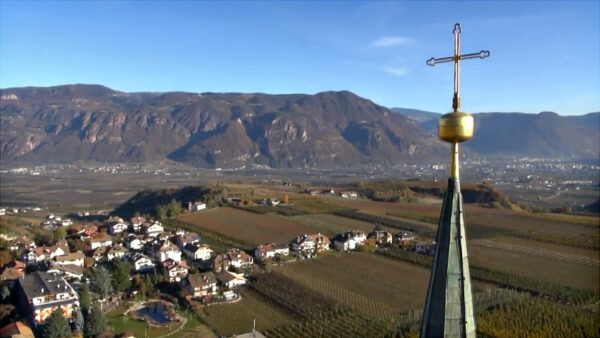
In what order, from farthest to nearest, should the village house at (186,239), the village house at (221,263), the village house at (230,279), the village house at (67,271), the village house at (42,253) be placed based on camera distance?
the village house at (186,239)
the village house at (42,253)
the village house at (221,263)
the village house at (67,271)
the village house at (230,279)

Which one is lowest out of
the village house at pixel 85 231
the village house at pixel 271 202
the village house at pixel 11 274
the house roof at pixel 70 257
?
the village house at pixel 11 274

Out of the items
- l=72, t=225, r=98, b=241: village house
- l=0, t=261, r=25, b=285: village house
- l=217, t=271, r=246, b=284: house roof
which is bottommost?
l=217, t=271, r=246, b=284: house roof

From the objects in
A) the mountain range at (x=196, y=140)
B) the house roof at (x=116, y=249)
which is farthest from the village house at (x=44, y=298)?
the mountain range at (x=196, y=140)

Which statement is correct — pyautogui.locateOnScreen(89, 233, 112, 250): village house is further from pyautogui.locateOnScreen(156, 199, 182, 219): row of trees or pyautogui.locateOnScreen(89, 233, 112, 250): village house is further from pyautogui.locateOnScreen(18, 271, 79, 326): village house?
pyautogui.locateOnScreen(156, 199, 182, 219): row of trees

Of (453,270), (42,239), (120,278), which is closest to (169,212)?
(42,239)

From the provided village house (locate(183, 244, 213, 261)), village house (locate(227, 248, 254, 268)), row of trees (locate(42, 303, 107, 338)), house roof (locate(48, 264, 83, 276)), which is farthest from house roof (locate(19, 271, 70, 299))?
village house (locate(227, 248, 254, 268))

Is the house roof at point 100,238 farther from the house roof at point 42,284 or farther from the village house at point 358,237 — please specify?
the village house at point 358,237

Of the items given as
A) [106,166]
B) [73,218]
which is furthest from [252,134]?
[73,218]
